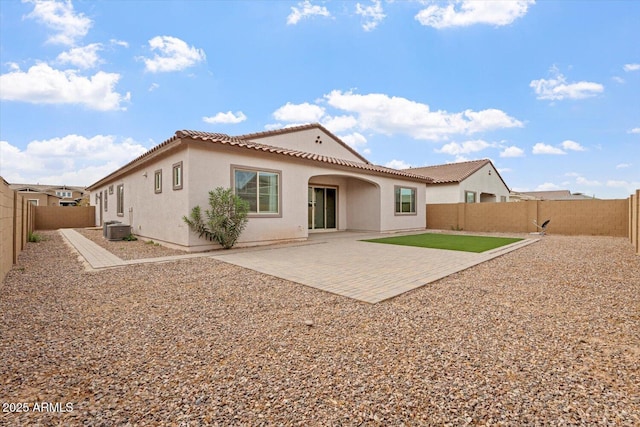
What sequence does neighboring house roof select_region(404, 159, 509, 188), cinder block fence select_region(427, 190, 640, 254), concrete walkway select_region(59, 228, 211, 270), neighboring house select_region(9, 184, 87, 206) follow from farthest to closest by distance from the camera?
neighboring house select_region(9, 184, 87, 206), neighboring house roof select_region(404, 159, 509, 188), cinder block fence select_region(427, 190, 640, 254), concrete walkway select_region(59, 228, 211, 270)

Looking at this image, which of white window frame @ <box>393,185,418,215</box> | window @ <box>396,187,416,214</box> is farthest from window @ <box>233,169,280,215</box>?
window @ <box>396,187,416,214</box>

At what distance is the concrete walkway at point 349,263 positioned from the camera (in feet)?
17.0

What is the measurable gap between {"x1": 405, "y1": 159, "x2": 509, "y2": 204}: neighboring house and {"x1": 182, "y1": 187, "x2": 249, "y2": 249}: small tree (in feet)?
49.2

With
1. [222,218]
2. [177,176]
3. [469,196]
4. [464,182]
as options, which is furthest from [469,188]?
[177,176]

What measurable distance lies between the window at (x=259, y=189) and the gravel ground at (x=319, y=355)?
17.3ft

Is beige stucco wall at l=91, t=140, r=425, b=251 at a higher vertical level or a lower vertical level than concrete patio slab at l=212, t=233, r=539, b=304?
higher

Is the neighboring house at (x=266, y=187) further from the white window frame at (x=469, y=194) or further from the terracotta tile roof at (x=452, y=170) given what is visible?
the white window frame at (x=469, y=194)

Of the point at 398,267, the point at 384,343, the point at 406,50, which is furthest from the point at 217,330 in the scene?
the point at 406,50

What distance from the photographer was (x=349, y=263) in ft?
23.8

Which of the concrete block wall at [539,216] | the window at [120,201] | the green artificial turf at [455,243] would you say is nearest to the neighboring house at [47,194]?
the window at [120,201]

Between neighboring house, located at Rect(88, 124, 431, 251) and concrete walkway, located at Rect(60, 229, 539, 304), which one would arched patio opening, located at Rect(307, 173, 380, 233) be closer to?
neighboring house, located at Rect(88, 124, 431, 251)

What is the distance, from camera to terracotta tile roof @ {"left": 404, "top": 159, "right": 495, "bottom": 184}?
2234cm

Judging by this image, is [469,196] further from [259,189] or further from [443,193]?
[259,189]

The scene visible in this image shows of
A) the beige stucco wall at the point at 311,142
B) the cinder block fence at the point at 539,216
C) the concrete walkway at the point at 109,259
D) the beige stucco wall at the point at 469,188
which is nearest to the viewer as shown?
the concrete walkway at the point at 109,259
